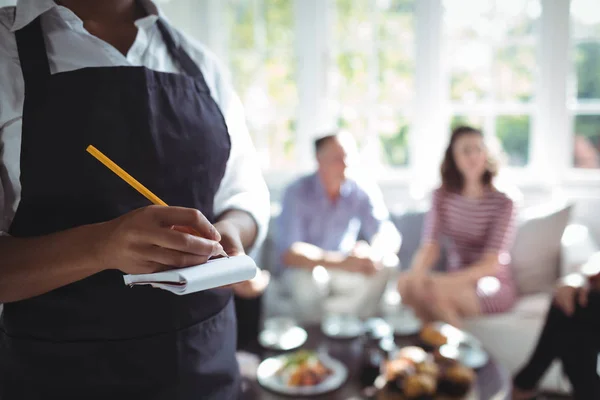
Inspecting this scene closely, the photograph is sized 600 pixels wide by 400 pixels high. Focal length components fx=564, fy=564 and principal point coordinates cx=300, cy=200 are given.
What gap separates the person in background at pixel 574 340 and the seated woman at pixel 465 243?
0.38 meters

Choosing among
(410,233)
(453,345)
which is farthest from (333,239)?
(453,345)

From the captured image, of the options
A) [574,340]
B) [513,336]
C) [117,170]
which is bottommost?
[513,336]

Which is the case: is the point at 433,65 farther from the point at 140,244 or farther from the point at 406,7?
the point at 140,244

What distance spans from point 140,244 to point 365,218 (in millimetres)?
2519

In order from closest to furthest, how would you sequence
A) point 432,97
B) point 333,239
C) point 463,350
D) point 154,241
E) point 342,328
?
1. point 154,241
2. point 463,350
3. point 342,328
4. point 333,239
5. point 432,97

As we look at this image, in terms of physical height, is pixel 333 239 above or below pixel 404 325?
above

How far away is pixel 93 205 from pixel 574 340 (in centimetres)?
208

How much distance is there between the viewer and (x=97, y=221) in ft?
2.52

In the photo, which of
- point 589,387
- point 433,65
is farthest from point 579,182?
point 589,387

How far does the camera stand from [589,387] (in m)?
2.16

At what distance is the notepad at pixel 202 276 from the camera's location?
620mm

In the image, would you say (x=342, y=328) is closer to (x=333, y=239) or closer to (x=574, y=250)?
(x=333, y=239)

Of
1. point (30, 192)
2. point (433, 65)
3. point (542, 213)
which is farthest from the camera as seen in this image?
point (433, 65)

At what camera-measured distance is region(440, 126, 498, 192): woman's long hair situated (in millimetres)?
2830
